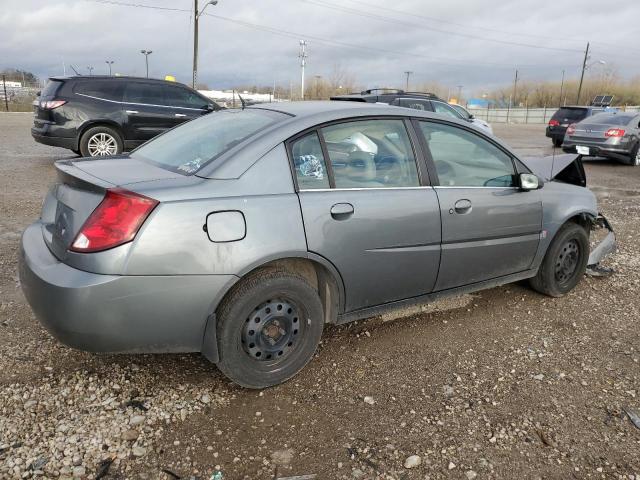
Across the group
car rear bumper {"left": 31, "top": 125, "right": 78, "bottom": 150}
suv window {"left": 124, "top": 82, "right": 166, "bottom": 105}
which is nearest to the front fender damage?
suv window {"left": 124, "top": 82, "right": 166, "bottom": 105}

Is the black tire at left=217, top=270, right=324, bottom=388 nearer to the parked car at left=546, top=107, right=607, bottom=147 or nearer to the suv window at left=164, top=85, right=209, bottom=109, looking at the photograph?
the suv window at left=164, top=85, right=209, bottom=109

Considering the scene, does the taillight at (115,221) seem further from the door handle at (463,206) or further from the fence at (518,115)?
the fence at (518,115)

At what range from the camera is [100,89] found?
9.88 metres

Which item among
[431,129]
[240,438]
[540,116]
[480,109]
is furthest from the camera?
[480,109]

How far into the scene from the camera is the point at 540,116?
58.4 meters

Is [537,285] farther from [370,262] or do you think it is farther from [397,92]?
[397,92]

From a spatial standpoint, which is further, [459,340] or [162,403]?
[459,340]

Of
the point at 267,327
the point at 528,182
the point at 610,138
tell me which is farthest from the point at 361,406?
the point at 610,138

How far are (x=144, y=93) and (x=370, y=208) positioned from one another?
8607 mm

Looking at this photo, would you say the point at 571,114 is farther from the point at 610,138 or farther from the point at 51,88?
the point at 51,88

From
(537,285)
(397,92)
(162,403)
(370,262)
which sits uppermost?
(397,92)

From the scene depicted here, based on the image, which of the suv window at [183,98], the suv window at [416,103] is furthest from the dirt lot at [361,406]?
the suv window at [416,103]

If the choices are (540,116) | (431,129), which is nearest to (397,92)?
(431,129)

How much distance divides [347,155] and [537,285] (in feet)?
7.35
